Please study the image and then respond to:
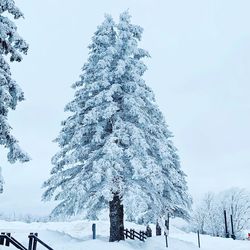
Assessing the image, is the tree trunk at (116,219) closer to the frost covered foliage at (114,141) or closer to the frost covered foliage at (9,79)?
the frost covered foliage at (114,141)

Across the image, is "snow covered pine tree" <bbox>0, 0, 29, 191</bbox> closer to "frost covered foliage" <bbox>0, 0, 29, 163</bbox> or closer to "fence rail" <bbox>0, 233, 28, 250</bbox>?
"frost covered foliage" <bbox>0, 0, 29, 163</bbox>

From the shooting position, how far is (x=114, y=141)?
69.4 ft

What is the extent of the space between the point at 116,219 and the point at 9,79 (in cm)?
1043

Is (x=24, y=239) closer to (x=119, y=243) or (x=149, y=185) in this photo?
(x=119, y=243)

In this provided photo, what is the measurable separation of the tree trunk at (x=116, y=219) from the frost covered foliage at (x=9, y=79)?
8.29 meters

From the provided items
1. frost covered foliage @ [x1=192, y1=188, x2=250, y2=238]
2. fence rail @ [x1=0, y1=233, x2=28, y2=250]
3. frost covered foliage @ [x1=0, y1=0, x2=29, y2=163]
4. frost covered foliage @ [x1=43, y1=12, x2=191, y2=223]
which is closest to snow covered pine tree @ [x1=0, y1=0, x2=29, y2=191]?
frost covered foliage @ [x1=0, y1=0, x2=29, y2=163]

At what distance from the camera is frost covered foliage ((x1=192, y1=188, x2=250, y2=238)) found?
255ft

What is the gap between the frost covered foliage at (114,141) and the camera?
20.0 m

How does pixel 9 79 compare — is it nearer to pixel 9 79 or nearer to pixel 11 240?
pixel 9 79

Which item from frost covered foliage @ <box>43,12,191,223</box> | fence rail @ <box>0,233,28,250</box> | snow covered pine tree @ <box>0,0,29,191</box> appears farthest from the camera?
frost covered foliage @ <box>43,12,191,223</box>

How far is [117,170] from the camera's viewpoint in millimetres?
20469

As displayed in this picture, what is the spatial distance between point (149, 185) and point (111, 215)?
282cm

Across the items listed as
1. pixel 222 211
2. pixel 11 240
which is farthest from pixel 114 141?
pixel 222 211

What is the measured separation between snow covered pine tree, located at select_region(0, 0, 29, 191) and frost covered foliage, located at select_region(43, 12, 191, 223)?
657 cm
